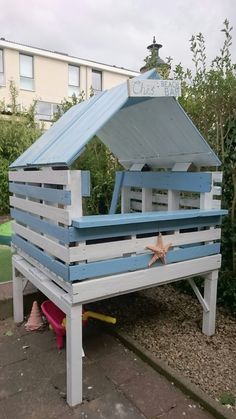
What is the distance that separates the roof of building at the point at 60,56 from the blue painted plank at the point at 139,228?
20234 mm

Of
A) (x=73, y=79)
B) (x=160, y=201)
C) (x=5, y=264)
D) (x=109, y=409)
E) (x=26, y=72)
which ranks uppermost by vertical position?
(x=73, y=79)

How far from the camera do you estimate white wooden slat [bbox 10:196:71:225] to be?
6.69ft

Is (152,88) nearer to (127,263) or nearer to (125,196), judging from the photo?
(127,263)

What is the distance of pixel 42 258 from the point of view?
8.03ft

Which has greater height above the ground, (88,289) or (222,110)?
(222,110)

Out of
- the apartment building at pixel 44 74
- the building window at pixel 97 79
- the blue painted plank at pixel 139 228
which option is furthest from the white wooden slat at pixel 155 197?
the building window at pixel 97 79

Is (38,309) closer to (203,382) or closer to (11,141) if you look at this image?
(203,382)

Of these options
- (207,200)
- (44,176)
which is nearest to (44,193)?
(44,176)

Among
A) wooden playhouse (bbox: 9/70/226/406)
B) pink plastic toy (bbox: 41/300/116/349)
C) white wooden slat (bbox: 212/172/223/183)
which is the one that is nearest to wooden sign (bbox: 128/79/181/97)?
wooden playhouse (bbox: 9/70/226/406)

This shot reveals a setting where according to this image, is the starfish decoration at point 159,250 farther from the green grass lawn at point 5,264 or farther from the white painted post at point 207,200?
the green grass lawn at point 5,264

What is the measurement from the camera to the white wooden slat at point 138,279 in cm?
209

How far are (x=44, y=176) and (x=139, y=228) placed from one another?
0.75m

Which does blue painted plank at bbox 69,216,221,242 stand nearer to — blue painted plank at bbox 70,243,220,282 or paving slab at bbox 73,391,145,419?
blue painted plank at bbox 70,243,220,282

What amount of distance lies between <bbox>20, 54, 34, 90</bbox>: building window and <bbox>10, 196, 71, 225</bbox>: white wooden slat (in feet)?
63.1
